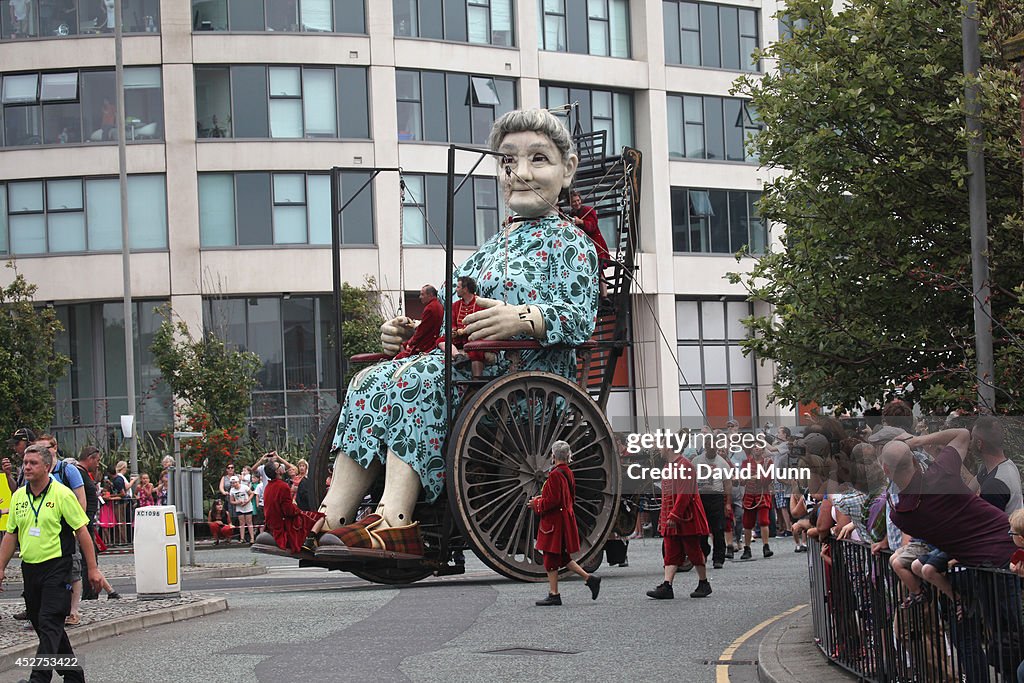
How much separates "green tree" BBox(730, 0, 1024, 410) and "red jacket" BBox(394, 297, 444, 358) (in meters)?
3.92

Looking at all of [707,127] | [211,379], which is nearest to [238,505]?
[211,379]

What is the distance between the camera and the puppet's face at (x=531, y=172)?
1325cm

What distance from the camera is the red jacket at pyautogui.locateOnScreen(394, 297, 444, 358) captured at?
13078 millimetres

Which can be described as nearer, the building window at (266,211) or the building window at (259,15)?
the building window at (266,211)

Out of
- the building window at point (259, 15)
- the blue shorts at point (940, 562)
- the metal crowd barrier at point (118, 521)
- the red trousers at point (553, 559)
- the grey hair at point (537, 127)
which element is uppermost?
the building window at point (259, 15)

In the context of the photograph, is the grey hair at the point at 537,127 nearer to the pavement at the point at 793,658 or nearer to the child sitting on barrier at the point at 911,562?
the pavement at the point at 793,658

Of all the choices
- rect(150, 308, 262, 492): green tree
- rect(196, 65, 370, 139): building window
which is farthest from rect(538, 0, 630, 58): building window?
rect(150, 308, 262, 492): green tree

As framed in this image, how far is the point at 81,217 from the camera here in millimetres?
39938

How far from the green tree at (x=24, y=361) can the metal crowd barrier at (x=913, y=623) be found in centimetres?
2278

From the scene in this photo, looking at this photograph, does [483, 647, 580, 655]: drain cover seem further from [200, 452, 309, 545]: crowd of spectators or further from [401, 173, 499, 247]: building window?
[401, 173, 499, 247]: building window

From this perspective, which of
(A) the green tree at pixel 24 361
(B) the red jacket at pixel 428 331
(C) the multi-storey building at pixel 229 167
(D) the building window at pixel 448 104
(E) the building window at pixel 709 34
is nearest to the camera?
(B) the red jacket at pixel 428 331

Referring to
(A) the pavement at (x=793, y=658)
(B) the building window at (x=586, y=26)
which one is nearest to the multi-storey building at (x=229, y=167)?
(B) the building window at (x=586, y=26)

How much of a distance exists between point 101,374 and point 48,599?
3152 cm

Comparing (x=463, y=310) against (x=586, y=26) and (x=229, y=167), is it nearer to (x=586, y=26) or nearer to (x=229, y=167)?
(x=229, y=167)
